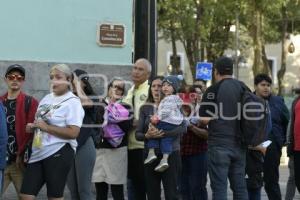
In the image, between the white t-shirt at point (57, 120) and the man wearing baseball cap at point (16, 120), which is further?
the man wearing baseball cap at point (16, 120)

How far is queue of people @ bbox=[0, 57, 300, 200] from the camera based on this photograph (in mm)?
6762

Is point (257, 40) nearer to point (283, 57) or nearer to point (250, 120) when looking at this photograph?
point (283, 57)

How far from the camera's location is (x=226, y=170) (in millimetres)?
7715

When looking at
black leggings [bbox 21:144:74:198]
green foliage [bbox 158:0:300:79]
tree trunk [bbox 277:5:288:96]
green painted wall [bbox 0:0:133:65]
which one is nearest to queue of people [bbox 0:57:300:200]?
black leggings [bbox 21:144:74:198]

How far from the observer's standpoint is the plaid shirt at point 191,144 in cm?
926

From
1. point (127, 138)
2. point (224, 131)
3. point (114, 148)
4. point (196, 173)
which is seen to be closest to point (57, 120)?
point (114, 148)

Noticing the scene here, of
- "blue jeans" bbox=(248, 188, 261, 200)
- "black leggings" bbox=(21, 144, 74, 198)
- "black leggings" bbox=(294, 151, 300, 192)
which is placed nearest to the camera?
"black leggings" bbox=(21, 144, 74, 198)

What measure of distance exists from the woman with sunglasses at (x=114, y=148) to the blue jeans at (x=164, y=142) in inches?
25.3

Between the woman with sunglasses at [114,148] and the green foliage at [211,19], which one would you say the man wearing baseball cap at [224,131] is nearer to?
the woman with sunglasses at [114,148]

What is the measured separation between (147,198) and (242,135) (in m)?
1.41

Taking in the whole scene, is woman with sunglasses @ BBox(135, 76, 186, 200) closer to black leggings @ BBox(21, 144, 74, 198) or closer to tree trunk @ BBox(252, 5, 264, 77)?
black leggings @ BBox(21, 144, 74, 198)

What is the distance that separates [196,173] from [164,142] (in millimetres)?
1772

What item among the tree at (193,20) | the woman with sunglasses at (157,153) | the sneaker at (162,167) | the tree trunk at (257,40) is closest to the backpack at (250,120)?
the woman with sunglasses at (157,153)

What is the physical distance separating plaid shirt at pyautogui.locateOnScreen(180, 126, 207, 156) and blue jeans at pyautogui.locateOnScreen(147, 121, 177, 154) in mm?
1539
